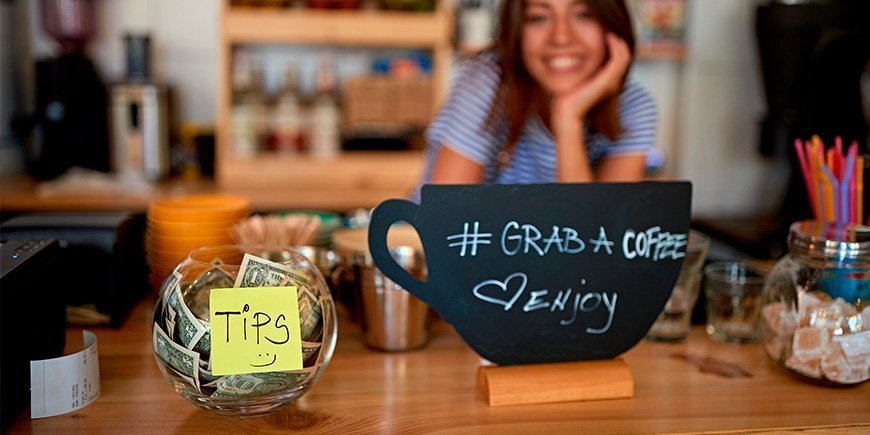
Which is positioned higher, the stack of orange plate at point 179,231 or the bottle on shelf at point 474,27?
the bottle on shelf at point 474,27

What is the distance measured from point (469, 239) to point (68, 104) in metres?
2.22

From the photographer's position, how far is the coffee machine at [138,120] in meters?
2.80

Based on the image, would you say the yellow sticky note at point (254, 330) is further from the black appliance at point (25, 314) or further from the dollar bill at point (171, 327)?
the black appliance at point (25, 314)

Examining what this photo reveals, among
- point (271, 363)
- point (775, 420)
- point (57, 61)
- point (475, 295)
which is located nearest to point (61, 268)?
point (271, 363)

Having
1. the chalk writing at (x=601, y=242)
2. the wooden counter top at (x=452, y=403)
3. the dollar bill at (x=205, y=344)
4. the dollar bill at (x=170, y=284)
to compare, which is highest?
the chalk writing at (x=601, y=242)

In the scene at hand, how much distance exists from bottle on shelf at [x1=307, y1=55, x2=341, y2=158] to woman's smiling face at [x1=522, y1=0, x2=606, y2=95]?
130cm

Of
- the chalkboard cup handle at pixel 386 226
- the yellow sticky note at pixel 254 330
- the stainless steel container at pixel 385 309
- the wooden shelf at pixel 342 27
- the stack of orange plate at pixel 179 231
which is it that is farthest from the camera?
the wooden shelf at pixel 342 27

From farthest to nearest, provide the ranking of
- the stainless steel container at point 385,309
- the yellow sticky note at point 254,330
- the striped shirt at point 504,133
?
the striped shirt at point 504,133 < the stainless steel container at point 385,309 < the yellow sticky note at point 254,330

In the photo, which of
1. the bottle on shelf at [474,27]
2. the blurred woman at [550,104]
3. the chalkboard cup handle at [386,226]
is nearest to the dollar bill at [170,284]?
the chalkboard cup handle at [386,226]

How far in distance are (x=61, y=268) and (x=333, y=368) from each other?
0.40m

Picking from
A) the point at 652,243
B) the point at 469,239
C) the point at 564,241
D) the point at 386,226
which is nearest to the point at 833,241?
the point at 652,243

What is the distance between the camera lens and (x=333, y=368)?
1157 mm

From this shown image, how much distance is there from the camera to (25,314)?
97 centimetres

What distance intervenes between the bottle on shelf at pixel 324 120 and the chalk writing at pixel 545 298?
1.85 m
